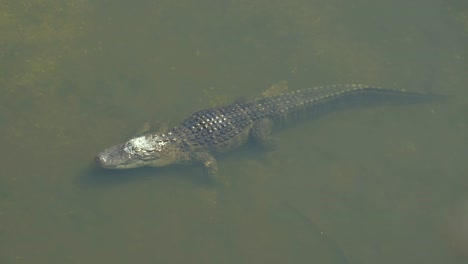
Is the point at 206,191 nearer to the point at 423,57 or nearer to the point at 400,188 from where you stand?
the point at 400,188

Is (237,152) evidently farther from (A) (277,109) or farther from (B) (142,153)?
(B) (142,153)

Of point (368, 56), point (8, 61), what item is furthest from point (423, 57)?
point (8, 61)

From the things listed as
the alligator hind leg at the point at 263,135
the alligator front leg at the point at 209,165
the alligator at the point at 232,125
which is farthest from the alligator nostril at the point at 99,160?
the alligator hind leg at the point at 263,135

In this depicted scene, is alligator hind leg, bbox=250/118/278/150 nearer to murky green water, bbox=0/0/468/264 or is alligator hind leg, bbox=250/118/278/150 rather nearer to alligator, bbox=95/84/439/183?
alligator, bbox=95/84/439/183

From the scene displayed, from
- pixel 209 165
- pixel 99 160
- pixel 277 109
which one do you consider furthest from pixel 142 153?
pixel 277 109

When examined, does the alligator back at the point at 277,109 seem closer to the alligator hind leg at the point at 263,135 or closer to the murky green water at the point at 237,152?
the alligator hind leg at the point at 263,135
